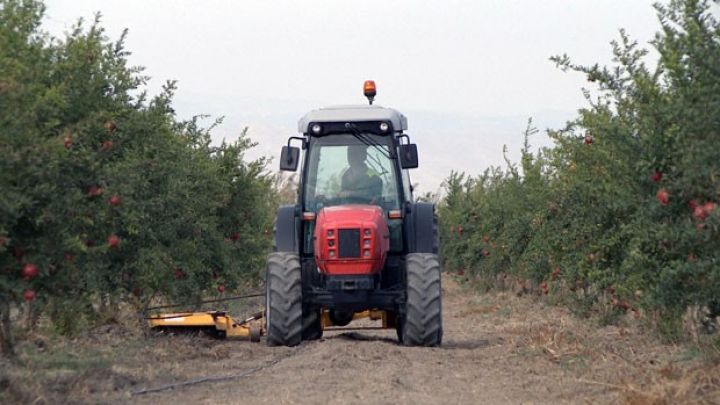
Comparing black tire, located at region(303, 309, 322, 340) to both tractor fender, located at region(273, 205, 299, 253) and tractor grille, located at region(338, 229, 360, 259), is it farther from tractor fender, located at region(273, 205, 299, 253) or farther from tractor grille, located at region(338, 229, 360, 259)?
tractor grille, located at region(338, 229, 360, 259)

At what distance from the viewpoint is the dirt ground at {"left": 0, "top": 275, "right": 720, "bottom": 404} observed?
9812mm

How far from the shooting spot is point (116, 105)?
14.1m

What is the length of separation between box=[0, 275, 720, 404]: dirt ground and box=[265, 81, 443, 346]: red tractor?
48 centimetres

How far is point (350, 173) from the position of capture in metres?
14.8

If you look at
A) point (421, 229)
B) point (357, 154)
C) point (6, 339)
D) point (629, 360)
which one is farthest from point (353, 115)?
point (6, 339)

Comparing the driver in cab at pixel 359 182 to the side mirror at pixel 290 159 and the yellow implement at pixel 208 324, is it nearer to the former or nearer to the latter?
the side mirror at pixel 290 159

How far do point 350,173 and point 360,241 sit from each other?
1195 mm

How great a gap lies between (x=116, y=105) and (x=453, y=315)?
12.4 metres

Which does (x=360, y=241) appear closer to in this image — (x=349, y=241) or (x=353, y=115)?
(x=349, y=241)

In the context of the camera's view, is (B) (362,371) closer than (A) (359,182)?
Yes

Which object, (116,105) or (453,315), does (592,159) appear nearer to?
(116,105)

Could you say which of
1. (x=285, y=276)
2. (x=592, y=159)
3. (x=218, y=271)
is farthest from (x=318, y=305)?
(x=218, y=271)

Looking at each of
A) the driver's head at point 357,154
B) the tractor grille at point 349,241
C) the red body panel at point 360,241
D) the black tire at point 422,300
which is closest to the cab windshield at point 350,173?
the driver's head at point 357,154

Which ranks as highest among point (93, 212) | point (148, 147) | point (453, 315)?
point (148, 147)
